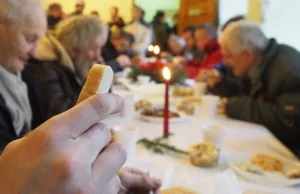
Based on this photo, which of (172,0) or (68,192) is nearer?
(68,192)

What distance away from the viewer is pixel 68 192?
388 millimetres

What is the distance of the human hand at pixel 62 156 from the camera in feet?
1.25

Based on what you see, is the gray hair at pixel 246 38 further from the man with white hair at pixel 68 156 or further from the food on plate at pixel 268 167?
the man with white hair at pixel 68 156

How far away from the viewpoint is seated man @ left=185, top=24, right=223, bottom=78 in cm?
371

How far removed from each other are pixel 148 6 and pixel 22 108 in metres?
7.67

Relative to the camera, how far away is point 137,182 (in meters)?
0.82

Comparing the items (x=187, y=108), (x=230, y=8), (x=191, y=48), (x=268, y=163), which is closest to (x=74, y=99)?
(x=187, y=108)

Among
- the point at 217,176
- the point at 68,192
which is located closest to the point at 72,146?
the point at 68,192

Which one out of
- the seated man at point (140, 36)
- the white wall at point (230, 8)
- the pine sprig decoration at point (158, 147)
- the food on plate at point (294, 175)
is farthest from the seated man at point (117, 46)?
the food on plate at point (294, 175)

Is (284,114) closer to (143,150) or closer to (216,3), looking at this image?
(143,150)

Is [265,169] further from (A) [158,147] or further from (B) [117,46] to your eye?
(B) [117,46]

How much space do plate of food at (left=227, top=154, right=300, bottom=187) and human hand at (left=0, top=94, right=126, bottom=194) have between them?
2.35 feet

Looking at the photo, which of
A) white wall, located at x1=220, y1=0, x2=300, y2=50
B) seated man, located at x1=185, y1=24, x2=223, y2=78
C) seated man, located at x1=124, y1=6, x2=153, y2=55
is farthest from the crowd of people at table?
seated man, located at x1=124, y1=6, x2=153, y2=55

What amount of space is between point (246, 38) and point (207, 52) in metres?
1.93
